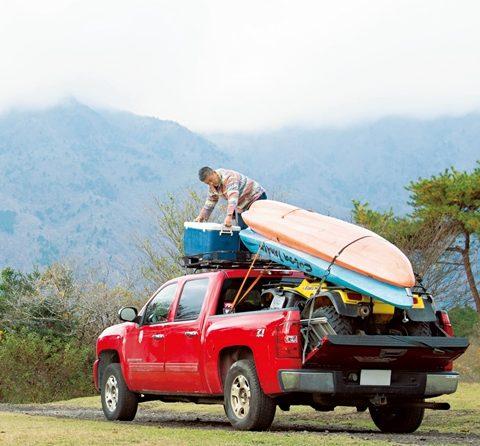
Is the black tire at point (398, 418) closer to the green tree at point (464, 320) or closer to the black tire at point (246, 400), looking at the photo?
the black tire at point (246, 400)

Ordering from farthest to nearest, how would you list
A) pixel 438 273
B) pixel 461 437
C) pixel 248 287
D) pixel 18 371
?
pixel 438 273 → pixel 18 371 → pixel 248 287 → pixel 461 437

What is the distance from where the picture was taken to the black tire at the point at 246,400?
1160 centimetres

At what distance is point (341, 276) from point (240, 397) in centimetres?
183

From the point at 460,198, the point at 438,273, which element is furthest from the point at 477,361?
Answer: the point at 460,198

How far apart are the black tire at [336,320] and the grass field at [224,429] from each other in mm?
1041

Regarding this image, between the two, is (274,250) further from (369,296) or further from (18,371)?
(18,371)

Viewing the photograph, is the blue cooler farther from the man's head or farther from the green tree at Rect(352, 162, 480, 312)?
the green tree at Rect(352, 162, 480, 312)

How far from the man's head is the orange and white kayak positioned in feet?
3.55

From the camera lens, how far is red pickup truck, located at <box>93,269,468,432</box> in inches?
440

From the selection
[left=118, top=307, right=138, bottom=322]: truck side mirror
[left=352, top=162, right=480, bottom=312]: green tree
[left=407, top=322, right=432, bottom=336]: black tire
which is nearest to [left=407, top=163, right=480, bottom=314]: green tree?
[left=352, top=162, right=480, bottom=312]: green tree

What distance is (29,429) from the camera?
1188cm

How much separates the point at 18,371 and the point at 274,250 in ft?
78.9

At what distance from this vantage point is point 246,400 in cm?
1188

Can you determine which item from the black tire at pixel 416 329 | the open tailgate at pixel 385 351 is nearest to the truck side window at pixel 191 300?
the open tailgate at pixel 385 351
